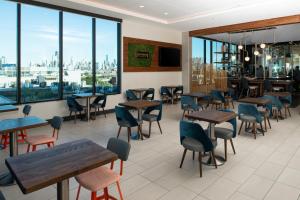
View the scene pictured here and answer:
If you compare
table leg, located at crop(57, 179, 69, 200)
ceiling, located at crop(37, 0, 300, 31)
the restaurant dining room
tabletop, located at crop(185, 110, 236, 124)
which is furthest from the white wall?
table leg, located at crop(57, 179, 69, 200)

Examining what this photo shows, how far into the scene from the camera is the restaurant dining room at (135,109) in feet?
8.87

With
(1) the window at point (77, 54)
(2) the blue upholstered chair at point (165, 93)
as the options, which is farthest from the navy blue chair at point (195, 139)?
(2) the blue upholstered chair at point (165, 93)

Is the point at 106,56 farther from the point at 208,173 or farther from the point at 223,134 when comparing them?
the point at 208,173

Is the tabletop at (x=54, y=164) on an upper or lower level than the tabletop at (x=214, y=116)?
lower

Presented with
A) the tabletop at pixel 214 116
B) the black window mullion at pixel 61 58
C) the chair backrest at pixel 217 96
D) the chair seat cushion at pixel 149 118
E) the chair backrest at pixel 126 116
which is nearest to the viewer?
the tabletop at pixel 214 116

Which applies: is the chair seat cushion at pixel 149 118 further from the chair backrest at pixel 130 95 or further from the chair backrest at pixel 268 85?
the chair backrest at pixel 268 85

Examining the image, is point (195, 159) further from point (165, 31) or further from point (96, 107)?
point (165, 31)

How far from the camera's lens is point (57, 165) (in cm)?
189

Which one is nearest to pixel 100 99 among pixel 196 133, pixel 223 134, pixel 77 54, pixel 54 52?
pixel 77 54

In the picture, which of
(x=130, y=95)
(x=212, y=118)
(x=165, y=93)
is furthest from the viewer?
(x=165, y=93)

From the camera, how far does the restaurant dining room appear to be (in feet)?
8.87

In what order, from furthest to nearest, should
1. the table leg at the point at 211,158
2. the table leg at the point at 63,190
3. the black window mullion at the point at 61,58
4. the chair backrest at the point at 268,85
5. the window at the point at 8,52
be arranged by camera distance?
the chair backrest at the point at 268,85
the black window mullion at the point at 61,58
the window at the point at 8,52
the table leg at the point at 211,158
the table leg at the point at 63,190

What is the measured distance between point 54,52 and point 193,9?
4.21 metres

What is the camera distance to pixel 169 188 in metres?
2.92
